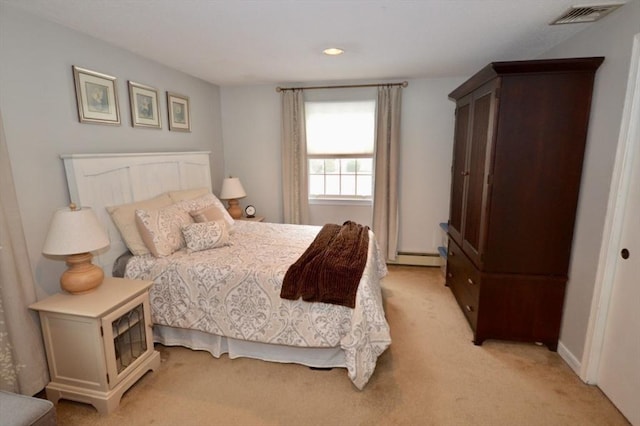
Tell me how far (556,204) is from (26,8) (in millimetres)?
3689

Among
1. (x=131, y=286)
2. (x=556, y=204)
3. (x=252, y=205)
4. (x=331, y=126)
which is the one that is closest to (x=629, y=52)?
(x=556, y=204)

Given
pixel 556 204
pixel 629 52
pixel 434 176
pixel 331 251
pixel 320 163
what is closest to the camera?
pixel 629 52

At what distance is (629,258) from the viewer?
6.25 ft

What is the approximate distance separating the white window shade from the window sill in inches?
24.8

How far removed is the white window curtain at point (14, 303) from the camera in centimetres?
182

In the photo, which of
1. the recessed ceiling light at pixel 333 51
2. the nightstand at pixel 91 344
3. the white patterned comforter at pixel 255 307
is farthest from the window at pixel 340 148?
the nightstand at pixel 91 344

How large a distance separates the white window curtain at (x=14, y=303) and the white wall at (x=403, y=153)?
2.90 metres

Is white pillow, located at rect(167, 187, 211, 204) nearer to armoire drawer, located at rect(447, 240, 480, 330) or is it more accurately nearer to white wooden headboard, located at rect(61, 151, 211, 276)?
white wooden headboard, located at rect(61, 151, 211, 276)

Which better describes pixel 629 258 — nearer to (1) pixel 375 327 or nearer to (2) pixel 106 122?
(1) pixel 375 327

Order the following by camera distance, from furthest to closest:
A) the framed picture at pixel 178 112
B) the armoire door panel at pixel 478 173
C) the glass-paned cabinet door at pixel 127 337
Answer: the framed picture at pixel 178 112 → the armoire door panel at pixel 478 173 → the glass-paned cabinet door at pixel 127 337

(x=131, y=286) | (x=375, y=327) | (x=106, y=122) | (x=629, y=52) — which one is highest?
(x=629, y=52)

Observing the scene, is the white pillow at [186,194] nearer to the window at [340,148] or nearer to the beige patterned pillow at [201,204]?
the beige patterned pillow at [201,204]

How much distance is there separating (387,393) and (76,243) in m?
2.09

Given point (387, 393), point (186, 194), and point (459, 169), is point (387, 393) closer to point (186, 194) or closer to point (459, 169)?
point (459, 169)
